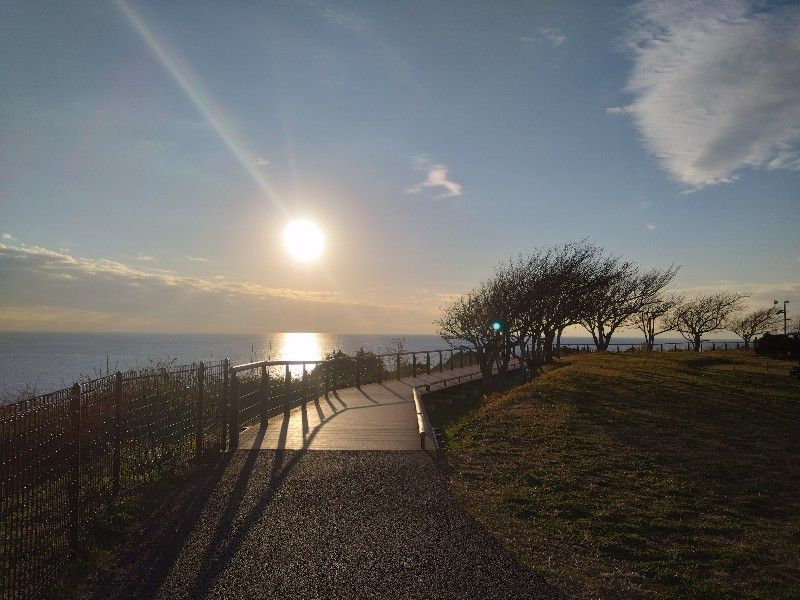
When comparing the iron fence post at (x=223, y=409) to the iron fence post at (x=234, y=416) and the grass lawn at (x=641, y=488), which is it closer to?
→ the iron fence post at (x=234, y=416)

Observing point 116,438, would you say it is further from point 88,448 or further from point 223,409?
point 223,409

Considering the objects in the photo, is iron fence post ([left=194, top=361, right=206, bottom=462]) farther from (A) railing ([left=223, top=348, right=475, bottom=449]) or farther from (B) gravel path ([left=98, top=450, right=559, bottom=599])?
(B) gravel path ([left=98, top=450, right=559, bottom=599])

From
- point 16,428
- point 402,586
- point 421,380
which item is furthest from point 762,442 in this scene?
point 421,380

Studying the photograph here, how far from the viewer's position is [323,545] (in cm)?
580

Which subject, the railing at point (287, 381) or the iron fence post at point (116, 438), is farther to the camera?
the railing at point (287, 381)

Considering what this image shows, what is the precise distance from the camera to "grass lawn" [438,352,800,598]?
536 centimetres

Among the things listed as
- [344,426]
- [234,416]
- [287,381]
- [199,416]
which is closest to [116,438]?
[199,416]

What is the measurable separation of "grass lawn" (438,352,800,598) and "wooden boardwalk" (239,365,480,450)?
1100 millimetres

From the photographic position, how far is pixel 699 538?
6.17 m

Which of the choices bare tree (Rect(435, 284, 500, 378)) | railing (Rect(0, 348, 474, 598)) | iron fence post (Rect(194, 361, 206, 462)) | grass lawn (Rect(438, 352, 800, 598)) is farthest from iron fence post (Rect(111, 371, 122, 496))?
bare tree (Rect(435, 284, 500, 378))

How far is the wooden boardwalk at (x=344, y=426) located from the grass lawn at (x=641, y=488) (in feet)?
3.61

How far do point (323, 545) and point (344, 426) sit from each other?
6808 mm

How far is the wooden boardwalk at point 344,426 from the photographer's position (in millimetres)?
10641

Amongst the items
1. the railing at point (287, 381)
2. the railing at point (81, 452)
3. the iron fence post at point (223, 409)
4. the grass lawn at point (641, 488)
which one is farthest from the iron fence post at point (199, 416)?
the grass lawn at point (641, 488)
